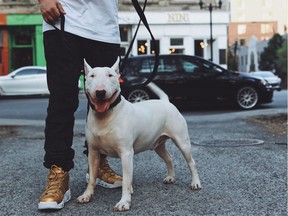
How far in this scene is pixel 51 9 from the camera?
9.75ft

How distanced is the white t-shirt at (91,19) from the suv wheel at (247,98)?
984 centimetres

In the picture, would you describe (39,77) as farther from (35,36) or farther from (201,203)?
(201,203)

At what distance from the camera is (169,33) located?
94.7 ft

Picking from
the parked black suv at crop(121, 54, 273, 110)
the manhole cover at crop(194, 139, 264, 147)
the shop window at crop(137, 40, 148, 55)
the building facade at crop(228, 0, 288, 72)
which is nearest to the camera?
the manhole cover at crop(194, 139, 264, 147)

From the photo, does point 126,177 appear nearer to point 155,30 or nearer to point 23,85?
point 23,85

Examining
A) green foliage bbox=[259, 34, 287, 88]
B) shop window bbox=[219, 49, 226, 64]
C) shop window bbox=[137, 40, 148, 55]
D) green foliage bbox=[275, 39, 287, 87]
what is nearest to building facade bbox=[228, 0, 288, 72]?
green foliage bbox=[259, 34, 287, 88]

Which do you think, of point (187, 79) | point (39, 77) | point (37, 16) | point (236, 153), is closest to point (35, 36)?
point (37, 16)

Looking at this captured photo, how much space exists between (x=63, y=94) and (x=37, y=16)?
987 inches

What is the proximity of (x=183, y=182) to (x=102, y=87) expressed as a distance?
3.93ft

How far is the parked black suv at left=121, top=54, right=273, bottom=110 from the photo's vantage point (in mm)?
12609

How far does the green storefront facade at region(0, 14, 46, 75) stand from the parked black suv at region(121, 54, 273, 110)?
15476 mm

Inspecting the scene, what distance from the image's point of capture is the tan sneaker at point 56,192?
2777mm

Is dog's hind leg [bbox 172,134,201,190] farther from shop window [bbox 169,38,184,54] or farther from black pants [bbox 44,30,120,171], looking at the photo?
A: shop window [bbox 169,38,184,54]

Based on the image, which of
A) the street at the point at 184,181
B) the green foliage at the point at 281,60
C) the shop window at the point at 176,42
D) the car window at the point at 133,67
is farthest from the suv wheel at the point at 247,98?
the green foliage at the point at 281,60
